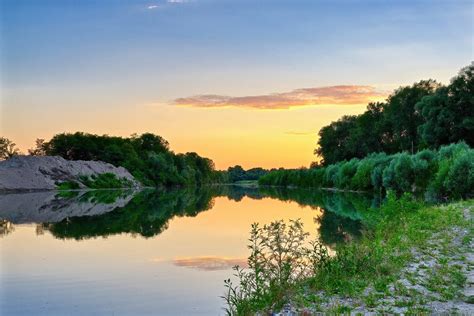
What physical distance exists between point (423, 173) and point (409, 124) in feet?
148

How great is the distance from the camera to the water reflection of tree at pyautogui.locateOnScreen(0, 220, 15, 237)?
20.8 m

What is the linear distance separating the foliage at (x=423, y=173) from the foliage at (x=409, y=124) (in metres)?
9.42

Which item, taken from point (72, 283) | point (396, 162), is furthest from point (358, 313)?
point (396, 162)

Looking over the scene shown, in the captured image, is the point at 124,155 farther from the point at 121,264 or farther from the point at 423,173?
the point at 121,264

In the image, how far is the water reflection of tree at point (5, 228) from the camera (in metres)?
20.8

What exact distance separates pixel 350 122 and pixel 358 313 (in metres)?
102

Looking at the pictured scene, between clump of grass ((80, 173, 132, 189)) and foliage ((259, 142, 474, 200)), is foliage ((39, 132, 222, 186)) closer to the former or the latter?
clump of grass ((80, 173, 132, 189))

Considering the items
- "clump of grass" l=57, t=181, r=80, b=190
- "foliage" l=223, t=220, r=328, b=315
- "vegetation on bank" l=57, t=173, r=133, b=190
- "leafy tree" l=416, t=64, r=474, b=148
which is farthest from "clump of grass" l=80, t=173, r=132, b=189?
"foliage" l=223, t=220, r=328, b=315

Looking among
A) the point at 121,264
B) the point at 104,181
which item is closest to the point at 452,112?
the point at 121,264

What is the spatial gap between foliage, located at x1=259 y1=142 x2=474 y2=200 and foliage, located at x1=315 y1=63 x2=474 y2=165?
9.42 metres

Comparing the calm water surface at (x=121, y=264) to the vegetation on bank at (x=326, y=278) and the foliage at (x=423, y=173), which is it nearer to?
the vegetation on bank at (x=326, y=278)

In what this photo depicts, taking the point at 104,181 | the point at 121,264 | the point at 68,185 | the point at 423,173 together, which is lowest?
the point at 104,181

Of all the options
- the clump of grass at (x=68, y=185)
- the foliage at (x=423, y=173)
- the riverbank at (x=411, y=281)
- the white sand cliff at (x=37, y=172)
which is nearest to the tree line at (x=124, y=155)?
the white sand cliff at (x=37, y=172)

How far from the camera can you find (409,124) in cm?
8050
